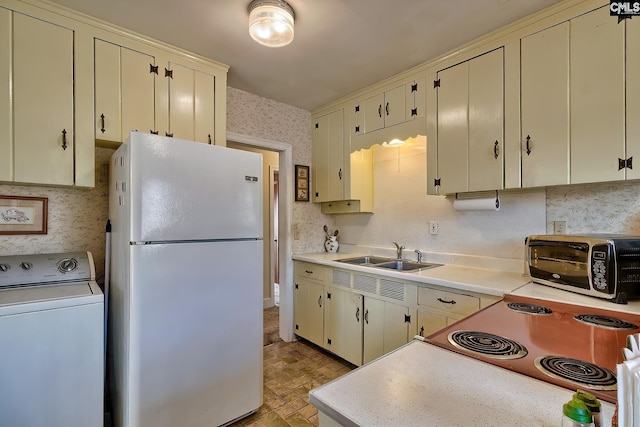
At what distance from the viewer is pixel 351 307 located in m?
2.51

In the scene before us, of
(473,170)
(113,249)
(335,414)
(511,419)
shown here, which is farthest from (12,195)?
(473,170)

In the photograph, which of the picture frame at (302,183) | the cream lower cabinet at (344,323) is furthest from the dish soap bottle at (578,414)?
the picture frame at (302,183)

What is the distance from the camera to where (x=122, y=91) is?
191 centimetres

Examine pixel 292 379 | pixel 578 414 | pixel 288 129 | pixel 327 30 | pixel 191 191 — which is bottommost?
pixel 292 379

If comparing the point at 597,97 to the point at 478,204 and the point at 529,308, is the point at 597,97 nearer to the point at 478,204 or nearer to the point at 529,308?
the point at 478,204

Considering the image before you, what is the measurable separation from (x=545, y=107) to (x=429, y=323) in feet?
4.82

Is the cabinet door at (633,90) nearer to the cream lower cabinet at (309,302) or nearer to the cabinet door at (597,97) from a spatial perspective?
the cabinet door at (597,97)

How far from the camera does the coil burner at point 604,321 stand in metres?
1.11

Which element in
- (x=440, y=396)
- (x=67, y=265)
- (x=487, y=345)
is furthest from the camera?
(x=67, y=265)

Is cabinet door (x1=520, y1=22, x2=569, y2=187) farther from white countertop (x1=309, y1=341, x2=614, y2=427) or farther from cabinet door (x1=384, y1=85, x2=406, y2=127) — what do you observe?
white countertop (x1=309, y1=341, x2=614, y2=427)

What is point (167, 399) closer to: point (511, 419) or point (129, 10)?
point (511, 419)

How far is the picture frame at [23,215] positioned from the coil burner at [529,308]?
2.66 m

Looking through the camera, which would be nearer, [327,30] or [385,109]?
[327,30]

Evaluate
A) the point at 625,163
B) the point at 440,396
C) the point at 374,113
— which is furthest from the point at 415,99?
the point at 440,396
